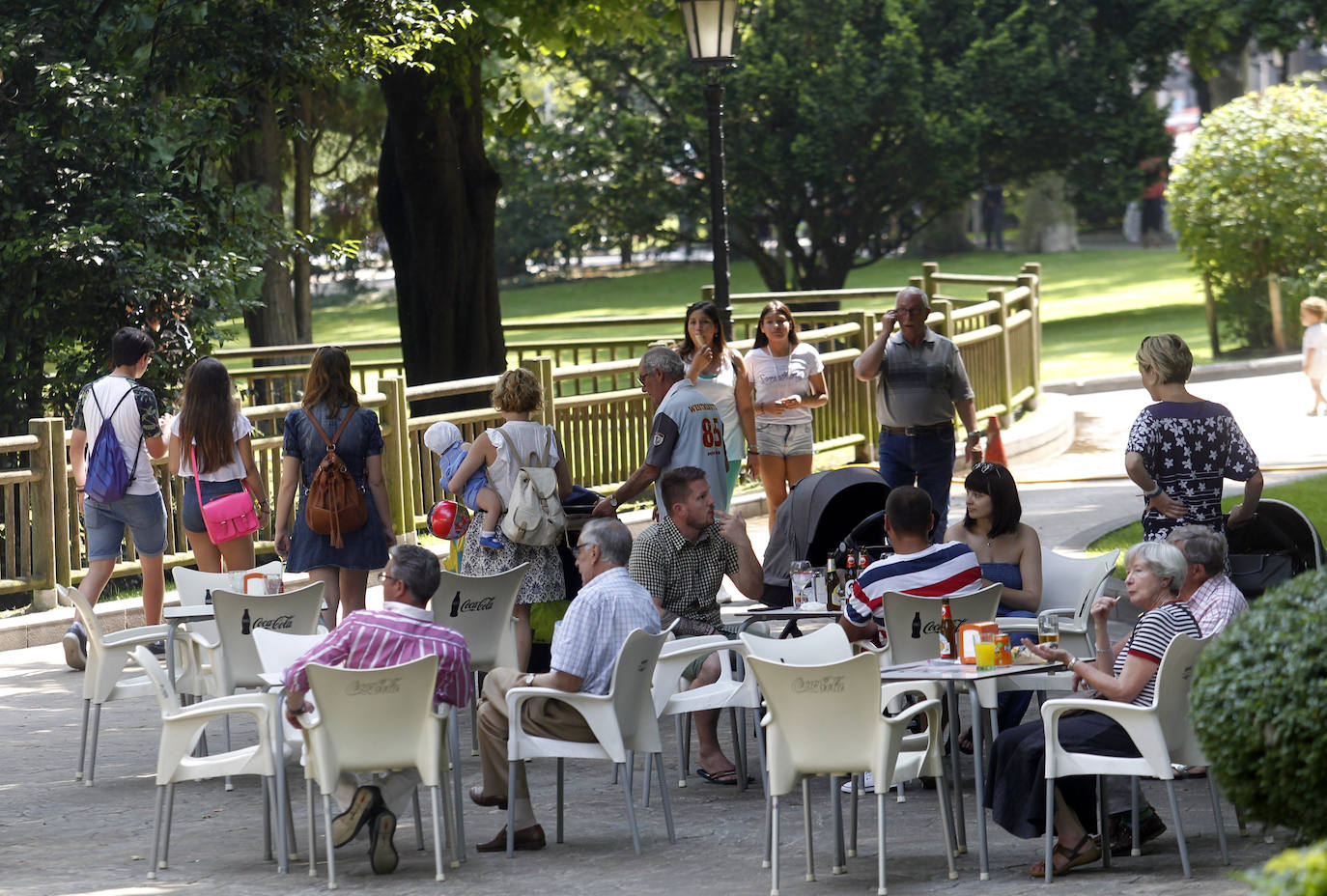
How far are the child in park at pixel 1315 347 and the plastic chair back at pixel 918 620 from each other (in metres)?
12.1

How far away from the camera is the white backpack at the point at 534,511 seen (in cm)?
852

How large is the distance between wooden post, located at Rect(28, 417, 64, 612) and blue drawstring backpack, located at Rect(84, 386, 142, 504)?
1.25 meters

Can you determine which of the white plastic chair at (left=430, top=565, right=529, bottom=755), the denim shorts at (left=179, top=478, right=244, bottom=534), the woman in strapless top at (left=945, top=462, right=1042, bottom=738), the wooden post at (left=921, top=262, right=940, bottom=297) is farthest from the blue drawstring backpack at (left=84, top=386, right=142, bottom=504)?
the wooden post at (left=921, top=262, right=940, bottom=297)

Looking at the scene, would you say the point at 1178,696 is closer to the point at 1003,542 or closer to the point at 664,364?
the point at 1003,542

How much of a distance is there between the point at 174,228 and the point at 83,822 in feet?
18.9

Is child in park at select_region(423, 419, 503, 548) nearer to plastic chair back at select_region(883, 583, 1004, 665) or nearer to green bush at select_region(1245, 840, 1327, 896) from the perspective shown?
plastic chair back at select_region(883, 583, 1004, 665)

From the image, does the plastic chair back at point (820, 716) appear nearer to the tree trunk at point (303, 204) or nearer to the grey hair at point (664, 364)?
the grey hair at point (664, 364)

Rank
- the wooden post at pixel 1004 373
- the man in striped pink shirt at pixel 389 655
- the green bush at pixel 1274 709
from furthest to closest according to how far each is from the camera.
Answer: the wooden post at pixel 1004 373 → the man in striped pink shirt at pixel 389 655 → the green bush at pixel 1274 709

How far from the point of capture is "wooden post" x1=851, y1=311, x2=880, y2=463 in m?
16.2

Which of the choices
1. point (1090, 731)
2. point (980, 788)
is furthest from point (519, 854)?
point (1090, 731)

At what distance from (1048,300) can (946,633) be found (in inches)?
1280

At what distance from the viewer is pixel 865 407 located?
1628 cm

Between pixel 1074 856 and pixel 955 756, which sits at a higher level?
pixel 955 756

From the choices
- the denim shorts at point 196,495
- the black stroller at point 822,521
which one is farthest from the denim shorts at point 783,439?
the denim shorts at point 196,495
